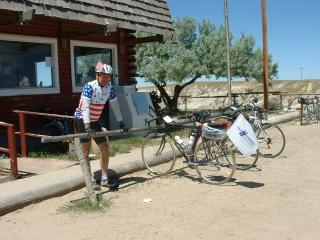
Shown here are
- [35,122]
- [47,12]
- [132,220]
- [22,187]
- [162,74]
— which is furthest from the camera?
[162,74]

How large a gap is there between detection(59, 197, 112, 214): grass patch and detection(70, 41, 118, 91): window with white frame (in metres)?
6.20

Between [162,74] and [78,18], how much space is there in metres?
15.5

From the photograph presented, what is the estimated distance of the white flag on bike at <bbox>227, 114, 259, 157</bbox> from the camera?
7.56m

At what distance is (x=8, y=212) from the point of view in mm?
6234

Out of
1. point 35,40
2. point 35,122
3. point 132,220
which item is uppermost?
point 35,40

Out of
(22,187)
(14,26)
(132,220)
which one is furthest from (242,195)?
(14,26)

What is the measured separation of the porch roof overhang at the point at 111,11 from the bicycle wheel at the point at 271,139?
4.01 meters

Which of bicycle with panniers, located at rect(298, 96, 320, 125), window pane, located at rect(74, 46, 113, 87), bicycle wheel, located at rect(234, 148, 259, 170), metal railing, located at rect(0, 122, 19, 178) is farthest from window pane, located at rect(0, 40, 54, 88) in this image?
bicycle with panniers, located at rect(298, 96, 320, 125)

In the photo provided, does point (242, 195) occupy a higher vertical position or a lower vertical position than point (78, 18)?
lower

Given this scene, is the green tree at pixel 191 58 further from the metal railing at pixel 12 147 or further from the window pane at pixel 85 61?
the metal railing at pixel 12 147

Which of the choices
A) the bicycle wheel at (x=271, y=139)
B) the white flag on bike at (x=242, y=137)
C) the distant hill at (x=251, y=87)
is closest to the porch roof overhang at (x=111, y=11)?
the bicycle wheel at (x=271, y=139)

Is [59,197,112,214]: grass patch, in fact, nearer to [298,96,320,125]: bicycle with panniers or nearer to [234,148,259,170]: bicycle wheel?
[234,148,259,170]: bicycle wheel

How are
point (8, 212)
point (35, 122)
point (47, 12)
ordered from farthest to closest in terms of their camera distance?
1. point (35, 122)
2. point (47, 12)
3. point (8, 212)

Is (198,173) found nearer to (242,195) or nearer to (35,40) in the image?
(242,195)
